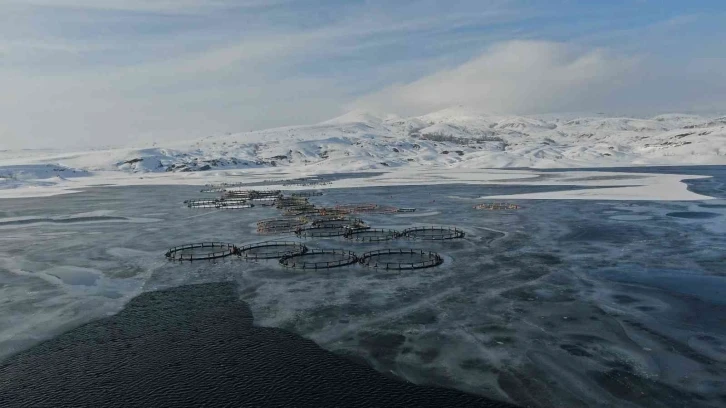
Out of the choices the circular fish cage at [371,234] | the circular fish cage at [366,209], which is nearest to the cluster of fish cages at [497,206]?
the circular fish cage at [366,209]

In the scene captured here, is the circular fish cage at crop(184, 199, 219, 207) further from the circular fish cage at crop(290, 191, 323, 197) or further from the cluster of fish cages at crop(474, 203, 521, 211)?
the cluster of fish cages at crop(474, 203, 521, 211)

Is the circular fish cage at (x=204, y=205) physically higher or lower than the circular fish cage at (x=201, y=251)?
higher

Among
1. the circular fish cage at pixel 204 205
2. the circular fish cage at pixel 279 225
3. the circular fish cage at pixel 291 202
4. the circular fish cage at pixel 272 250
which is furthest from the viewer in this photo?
the circular fish cage at pixel 204 205

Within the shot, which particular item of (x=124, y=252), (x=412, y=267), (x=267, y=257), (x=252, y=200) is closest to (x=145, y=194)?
(x=252, y=200)

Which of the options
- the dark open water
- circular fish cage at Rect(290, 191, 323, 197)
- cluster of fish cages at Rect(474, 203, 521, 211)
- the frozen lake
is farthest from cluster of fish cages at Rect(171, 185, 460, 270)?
circular fish cage at Rect(290, 191, 323, 197)

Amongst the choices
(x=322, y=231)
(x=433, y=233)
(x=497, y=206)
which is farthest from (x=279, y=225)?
(x=497, y=206)

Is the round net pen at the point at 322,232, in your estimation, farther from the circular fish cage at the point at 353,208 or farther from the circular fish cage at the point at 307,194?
the circular fish cage at the point at 307,194
